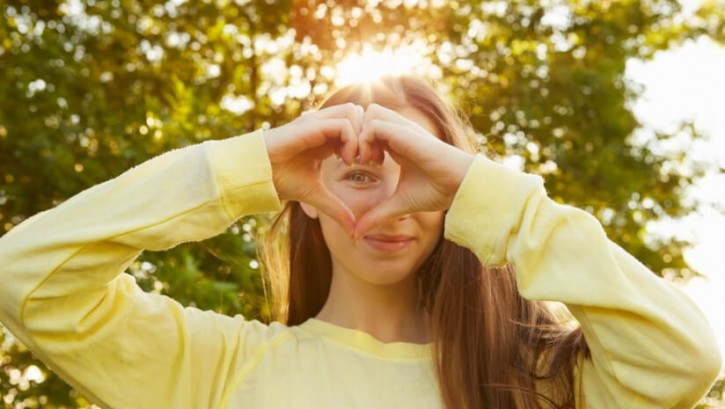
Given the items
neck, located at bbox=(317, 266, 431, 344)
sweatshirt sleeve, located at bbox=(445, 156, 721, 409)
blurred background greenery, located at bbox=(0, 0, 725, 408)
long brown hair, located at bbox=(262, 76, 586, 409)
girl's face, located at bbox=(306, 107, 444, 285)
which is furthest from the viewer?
blurred background greenery, located at bbox=(0, 0, 725, 408)

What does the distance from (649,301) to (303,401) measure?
79 centimetres

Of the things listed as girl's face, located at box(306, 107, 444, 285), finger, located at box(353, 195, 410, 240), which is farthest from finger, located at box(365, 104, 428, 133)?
girl's face, located at box(306, 107, 444, 285)

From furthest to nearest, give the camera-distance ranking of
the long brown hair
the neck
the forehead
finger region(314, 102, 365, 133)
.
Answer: the forehead < the neck < the long brown hair < finger region(314, 102, 365, 133)

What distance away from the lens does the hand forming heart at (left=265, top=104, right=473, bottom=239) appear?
6.40 feet

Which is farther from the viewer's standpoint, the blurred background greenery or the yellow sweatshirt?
the blurred background greenery

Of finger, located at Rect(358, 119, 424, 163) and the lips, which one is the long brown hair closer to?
the lips

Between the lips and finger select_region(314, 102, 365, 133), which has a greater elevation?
finger select_region(314, 102, 365, 133)

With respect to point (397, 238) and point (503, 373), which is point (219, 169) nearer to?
point (397, 238)

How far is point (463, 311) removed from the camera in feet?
7.88

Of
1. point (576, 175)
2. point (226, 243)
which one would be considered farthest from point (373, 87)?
point (576, 175)

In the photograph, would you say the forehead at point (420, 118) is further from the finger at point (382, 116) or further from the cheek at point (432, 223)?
the finger at point (382, 116)

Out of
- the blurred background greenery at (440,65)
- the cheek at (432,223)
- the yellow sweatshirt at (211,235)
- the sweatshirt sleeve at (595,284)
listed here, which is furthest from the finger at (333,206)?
the blurred background greenery at (440,65)

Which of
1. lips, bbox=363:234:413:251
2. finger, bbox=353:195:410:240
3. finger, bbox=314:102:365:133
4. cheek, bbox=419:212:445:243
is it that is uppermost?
finger, bbox=314:102:365:133

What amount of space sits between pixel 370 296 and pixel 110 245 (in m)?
0.75
